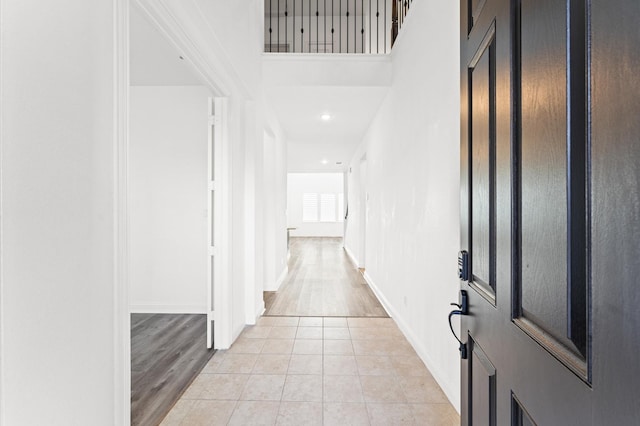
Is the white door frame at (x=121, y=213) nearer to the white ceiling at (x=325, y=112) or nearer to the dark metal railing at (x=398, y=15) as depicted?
the white ceiling at (x=325, y=112)

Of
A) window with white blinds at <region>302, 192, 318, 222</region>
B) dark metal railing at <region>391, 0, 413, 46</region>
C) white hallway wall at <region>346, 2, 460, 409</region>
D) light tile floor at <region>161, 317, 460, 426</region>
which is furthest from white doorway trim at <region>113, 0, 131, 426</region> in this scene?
window with white blinds at <region>302, 192, 318, 222</region>

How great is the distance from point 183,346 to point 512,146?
126 inches

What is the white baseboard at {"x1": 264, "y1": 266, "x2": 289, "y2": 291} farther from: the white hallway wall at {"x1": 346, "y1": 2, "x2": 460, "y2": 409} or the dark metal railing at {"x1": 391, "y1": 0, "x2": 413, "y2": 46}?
the dark metal railing at {"x1": 391, "y1": 0, "x2": 413, "y2": 46}

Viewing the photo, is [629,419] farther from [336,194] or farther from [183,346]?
[336,194]

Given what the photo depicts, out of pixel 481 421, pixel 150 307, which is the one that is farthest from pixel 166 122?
pixel 481 421

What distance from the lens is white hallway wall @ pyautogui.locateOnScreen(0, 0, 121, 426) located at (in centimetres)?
97

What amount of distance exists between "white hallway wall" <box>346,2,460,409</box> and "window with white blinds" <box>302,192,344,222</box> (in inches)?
442

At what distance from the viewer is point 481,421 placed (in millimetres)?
1014

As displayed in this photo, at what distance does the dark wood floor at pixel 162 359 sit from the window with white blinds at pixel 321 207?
11705mm

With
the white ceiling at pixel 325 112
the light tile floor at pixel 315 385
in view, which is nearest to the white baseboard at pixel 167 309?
the light tile floor at pixel 315 385

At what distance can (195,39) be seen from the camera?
7.19 feet

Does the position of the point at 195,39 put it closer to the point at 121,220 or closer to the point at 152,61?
the point at 121,220

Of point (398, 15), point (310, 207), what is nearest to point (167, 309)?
point (398, 15)

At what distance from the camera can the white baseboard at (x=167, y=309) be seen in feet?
14.0
